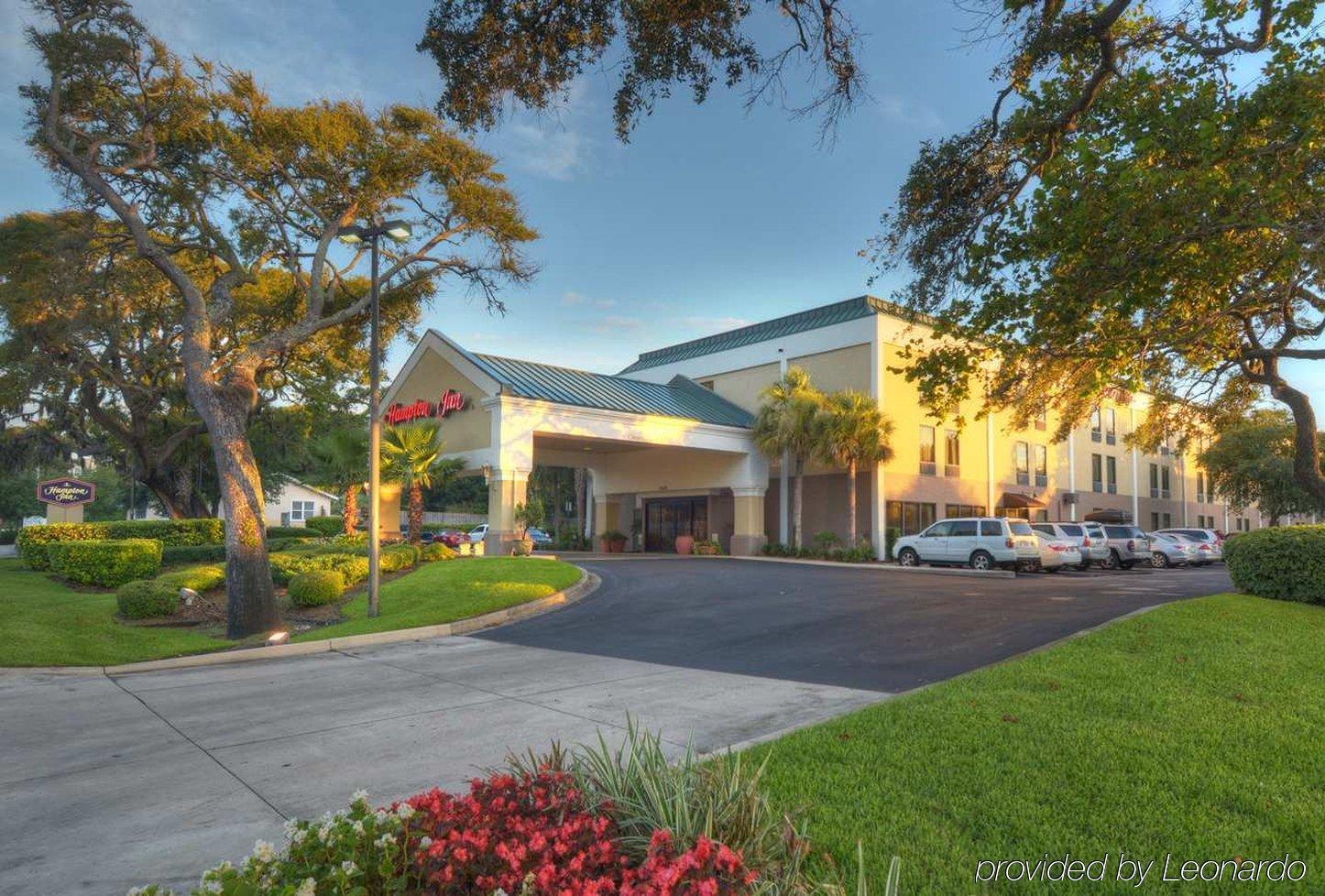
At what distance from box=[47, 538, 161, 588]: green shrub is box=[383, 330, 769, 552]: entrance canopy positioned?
31.5 ft

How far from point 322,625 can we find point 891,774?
483 inches

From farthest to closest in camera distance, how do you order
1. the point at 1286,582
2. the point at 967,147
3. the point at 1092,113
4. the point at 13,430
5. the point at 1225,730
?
the point at 13,430
the point at 1286,582
the point at 967,147
the point at 1092,113
the point at 1225,730

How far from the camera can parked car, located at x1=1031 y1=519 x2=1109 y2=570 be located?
2784 cm

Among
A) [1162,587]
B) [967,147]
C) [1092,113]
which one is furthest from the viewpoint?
[1162,587]

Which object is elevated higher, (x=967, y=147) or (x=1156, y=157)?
(x=967, y=147)

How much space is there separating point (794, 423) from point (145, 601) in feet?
72.6

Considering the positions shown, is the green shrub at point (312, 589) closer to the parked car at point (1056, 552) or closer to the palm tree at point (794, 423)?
the palm tree at point (794, 423)

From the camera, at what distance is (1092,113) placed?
10.6 meters

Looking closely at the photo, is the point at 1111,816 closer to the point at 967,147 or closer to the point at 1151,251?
the point at 1151,251

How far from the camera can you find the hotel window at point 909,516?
33031mm

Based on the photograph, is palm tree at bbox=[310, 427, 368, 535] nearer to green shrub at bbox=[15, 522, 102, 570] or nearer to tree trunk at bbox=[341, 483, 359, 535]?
tree trunk at bbox=[341, 483, 359, 535]

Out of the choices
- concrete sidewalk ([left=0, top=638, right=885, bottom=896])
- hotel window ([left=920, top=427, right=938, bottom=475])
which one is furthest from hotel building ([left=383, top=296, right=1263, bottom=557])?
concrete sidewalk ([left=0, top=638, right=885, bottom=896])

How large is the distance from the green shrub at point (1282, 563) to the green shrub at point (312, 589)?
58.7 ft

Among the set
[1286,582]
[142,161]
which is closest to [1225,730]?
[1286,582]
